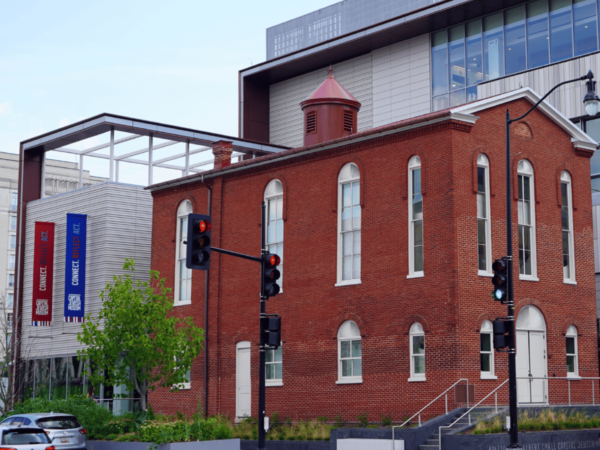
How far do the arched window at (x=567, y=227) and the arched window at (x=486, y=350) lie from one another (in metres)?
4.89

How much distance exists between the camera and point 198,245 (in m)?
19.3

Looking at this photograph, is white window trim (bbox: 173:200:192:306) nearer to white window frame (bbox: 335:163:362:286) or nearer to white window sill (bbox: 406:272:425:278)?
white window frame (bbox: 335:163:362:286)

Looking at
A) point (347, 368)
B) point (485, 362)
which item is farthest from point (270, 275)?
point (347, 368)

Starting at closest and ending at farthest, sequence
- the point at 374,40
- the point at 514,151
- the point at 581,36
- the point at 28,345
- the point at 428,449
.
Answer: the point at 428,449 → the point at 514,151 → the point at 581,36 → the point at 28,345 → the point at 374,40

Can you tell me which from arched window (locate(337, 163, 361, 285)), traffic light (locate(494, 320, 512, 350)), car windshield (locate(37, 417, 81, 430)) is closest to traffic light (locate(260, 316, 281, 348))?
traffic light (locate(494, 320, 512, 350))

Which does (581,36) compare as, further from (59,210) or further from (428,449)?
(59,210)

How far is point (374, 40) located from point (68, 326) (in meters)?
22.9

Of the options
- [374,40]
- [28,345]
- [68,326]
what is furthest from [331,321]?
[374,40]

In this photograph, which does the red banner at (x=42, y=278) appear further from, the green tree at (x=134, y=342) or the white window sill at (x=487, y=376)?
the white window sill at (x=487, y=376)

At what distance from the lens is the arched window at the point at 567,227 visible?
3312 cm

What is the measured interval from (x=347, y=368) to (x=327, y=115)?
42.6 feet

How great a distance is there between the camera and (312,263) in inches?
1324

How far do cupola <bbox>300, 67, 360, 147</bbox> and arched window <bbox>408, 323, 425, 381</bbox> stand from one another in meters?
12.5

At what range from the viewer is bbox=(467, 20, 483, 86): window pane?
45.4 meters
